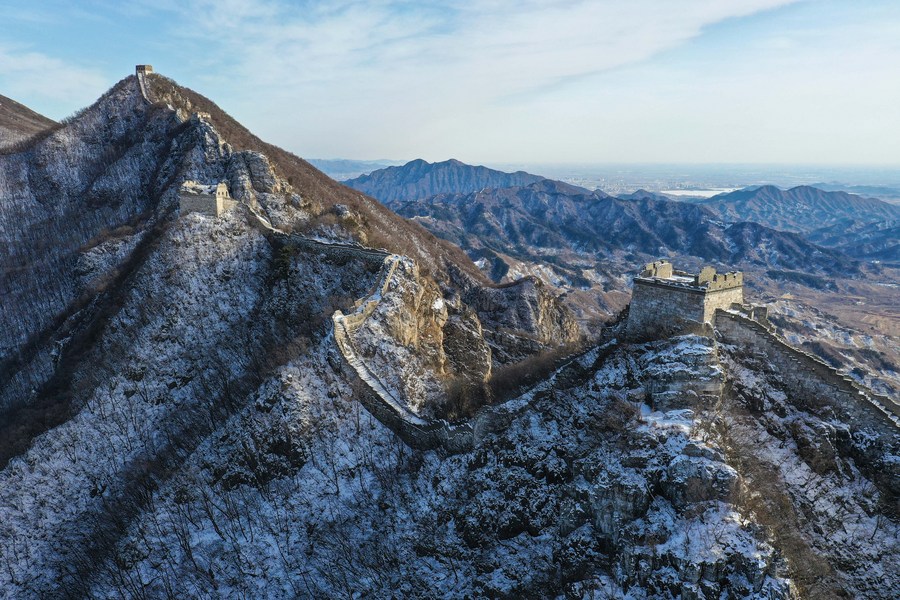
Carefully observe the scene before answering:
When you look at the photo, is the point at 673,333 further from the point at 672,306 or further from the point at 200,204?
the point at 200,204

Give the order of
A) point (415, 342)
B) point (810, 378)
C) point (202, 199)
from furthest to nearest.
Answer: point (202, 199) → point (415, 342) → point (810, 378)

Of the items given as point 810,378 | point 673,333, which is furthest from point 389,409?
point 810,378

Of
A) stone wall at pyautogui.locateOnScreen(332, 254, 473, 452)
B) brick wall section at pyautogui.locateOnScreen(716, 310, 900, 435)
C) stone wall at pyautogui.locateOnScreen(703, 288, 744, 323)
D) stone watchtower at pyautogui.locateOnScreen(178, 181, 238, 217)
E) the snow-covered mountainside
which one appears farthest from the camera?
stone watchtower at pyautogui.locateOnScreen(178, 181, 238, 217)

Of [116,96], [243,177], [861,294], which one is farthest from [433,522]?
[861,294]

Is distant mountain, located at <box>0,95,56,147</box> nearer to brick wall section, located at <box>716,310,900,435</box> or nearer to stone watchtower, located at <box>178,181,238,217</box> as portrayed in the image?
stone watchtower, located at <box>178,181,238,217</box>

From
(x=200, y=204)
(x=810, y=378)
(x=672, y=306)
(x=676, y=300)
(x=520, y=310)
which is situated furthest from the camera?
(x=520, y=310)

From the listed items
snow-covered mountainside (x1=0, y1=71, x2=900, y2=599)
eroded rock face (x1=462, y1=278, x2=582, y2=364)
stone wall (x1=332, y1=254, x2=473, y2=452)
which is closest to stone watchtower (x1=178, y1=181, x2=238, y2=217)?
snow-covered mountainside (x1=0, y1=71, x2=900, y2=599)

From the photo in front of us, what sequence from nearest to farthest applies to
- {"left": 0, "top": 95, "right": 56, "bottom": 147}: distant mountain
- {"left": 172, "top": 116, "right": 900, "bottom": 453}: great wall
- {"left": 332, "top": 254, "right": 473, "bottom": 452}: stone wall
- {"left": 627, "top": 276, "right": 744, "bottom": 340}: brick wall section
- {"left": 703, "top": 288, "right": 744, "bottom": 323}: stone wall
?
{"left": 172, "top": 116, "right": 900, "bottom": 453}: great wall
{"left": 703, "top": 288, "right": 744, "bottom": 323}: stone wall
{"left": 627, "top": 276, "right": 744, "bottom": 340}: brick wall section
{"left": 332, "top": 254, "right": 473, "bottom": 452}: stone wall
{"left": 0, "top": 95, "right": 56, "bottom": 147}: distant mountain

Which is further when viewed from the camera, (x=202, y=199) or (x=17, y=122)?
(x=17, y=122)
